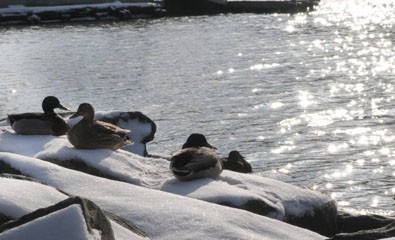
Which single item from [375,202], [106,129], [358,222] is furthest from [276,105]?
[358,222]

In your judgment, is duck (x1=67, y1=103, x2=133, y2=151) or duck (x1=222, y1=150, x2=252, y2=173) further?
duck (x1=222, y1=150, x2=252, y2=173)

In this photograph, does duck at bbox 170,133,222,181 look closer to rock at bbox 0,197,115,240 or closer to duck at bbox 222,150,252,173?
duck at bbox 222,150,252,173

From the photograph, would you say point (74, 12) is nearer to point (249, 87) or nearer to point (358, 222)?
point (249, 87)

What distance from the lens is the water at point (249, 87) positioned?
55.0ft

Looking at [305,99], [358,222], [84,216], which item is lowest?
[305,99]

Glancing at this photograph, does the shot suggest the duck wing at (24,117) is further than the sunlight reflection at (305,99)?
No

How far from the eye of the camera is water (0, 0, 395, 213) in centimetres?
1677

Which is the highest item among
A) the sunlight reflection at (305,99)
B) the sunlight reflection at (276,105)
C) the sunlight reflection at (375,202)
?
the sunlight reflection at (375,202)

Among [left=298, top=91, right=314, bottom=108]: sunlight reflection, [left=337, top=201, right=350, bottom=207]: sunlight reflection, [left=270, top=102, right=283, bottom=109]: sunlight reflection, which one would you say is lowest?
[left=298, top=91, right=314, bottom=108]: sunlight reflection

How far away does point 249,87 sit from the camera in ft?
92.6

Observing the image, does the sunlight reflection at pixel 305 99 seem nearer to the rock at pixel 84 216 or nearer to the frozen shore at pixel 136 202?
the frozen shore at pixel 136 202

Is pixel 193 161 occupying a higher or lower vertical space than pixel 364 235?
lower

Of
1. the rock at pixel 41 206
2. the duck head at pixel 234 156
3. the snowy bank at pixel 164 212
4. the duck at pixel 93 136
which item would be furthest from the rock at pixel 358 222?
the rock at pixel 41 206

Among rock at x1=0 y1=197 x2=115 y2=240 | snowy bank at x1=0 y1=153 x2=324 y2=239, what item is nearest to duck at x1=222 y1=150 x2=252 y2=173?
snowy bank at x1=0 y1=153 x2=324 y2=239
